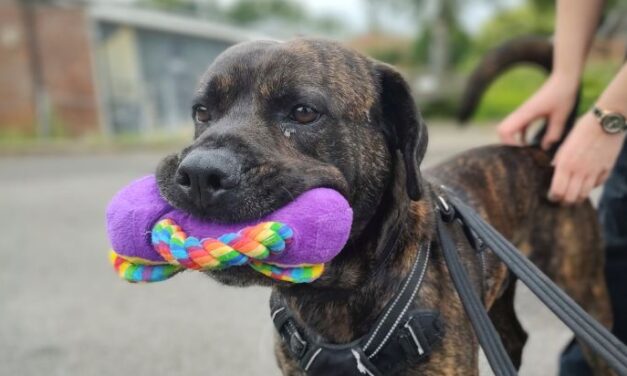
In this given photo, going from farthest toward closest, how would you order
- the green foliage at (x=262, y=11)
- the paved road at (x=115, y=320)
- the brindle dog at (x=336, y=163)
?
the green foliage at (x=262, y=11) < the paved road at (x=115, y=320) < the brindle dog at (x=336, y=163)

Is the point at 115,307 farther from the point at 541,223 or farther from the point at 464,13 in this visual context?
the point at 464,13

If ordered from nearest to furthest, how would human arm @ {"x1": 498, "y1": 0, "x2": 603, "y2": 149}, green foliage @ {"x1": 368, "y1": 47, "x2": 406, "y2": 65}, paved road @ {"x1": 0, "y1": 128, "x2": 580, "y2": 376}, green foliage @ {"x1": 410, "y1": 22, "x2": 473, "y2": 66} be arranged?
human arm @ {"x1": 498, "y1": 0, "x2": 603, "y2": 149} → paved road @ {"x1": 0, "y1": 128, "x2": 580, "y2": 376} → green foliage @ {"x1": 410, "y1": 22, "x2": 473, "y2": 66} → green foliage @ {"x1": 368, "y1": 47, "x2": 406, "y2": 65}

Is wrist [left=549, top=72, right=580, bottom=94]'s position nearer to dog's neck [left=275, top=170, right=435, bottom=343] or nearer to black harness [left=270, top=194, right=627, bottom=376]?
black harness [left=270, top=194, right=627, bottom=376]

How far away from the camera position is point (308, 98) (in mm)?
2271

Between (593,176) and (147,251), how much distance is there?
1.82 meters

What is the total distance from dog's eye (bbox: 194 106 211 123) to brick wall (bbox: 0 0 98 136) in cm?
2361

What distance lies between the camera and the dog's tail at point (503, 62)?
11.7 ft

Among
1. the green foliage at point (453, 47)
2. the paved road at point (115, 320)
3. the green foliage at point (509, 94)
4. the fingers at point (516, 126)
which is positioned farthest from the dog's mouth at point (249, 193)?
the green foliage at point (453, 47)

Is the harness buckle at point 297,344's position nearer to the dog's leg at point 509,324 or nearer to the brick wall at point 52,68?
the dog's leg at point 509,324

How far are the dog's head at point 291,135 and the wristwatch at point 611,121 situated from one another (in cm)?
78

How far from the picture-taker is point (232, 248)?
5.99ft

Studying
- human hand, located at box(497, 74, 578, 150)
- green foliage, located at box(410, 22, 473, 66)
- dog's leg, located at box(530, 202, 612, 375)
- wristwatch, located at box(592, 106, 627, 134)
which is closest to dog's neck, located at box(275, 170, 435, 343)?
wristwatch, located at box(592, 106, 627, 134)

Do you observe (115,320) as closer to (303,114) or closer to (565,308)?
(303,114)

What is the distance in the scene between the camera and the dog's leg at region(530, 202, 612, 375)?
3154mm
